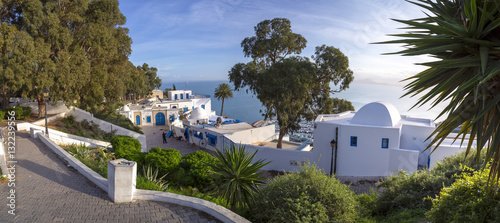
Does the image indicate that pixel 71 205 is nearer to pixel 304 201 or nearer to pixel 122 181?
pixel 122 181

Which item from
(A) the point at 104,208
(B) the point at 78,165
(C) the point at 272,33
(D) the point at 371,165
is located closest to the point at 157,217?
(A) the point at 104,208

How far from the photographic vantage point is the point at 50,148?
11.7 metres


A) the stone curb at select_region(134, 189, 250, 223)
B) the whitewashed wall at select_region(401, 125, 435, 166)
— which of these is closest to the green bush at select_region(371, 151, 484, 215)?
the stone curb at select_region(134, 189, 250, 223)

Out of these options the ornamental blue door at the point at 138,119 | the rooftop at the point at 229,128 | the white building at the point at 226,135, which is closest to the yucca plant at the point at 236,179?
the white building at the point at 226,135

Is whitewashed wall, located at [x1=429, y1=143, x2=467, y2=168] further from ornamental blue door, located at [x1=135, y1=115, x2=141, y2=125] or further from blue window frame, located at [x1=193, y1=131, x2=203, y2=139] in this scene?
ornamental blue door, located at [x1=135, y1=115, x2=141, y2=125]

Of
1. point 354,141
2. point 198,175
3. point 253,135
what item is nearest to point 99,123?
point 253,135

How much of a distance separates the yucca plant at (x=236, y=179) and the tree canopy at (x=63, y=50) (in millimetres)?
13621

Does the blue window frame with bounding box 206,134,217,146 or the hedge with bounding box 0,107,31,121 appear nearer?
the hedge with bounding box 0,107,31,121

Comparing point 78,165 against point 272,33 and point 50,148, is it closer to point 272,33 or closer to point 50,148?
point 50,148

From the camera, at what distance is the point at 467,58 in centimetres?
431

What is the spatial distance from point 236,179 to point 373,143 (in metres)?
10.7

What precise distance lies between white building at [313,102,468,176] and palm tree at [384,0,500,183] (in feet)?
36.4

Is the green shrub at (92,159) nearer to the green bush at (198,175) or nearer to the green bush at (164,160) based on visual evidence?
the green bush at (164,160)

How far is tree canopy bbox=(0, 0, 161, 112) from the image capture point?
15086 millimetres
